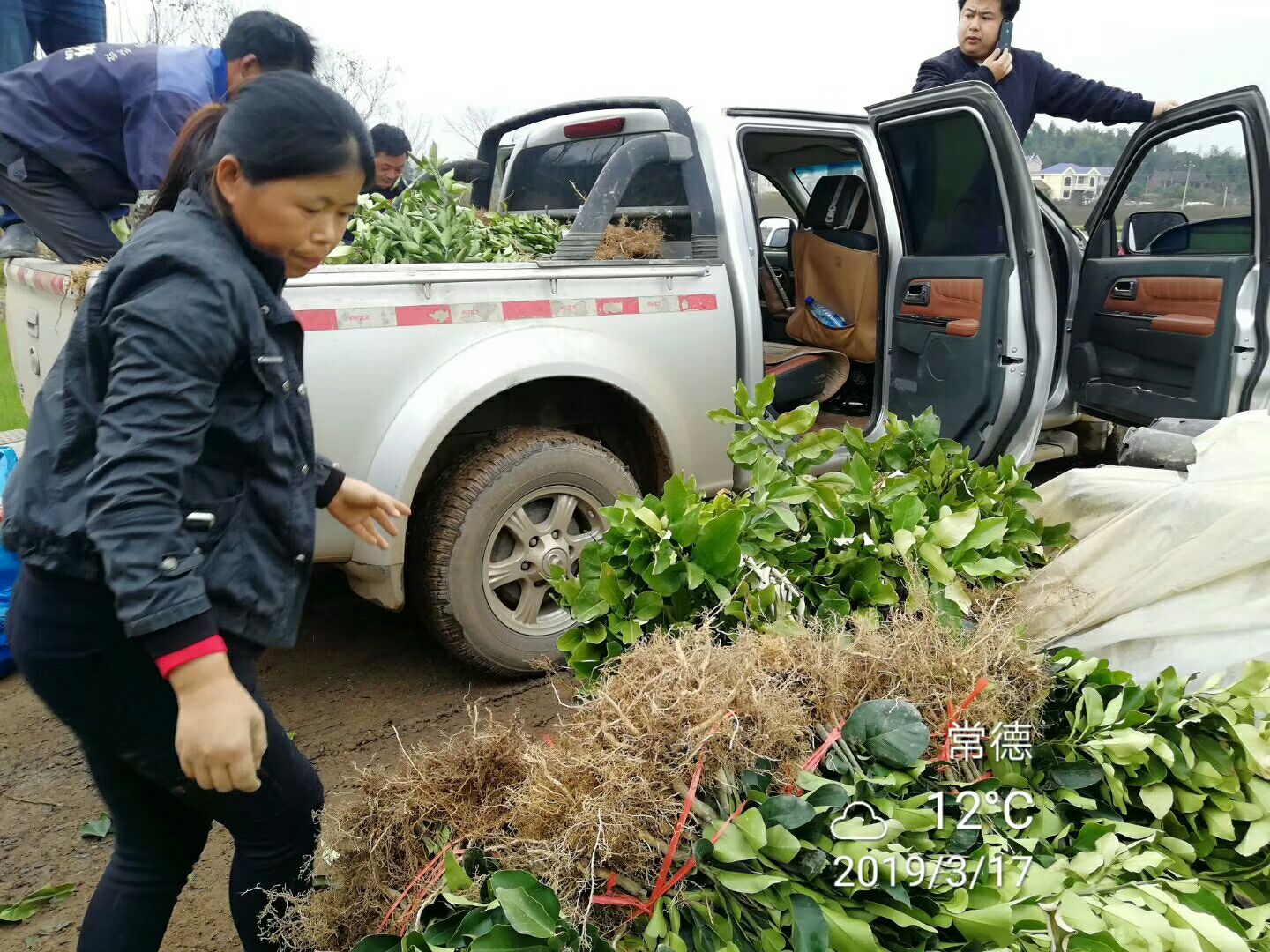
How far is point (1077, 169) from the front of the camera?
4953 millimetres

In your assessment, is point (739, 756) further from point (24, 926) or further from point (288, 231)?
point (24, 926)

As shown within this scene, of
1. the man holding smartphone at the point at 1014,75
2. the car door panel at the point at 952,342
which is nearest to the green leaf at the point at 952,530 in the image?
the car door panel at the point at 952,342

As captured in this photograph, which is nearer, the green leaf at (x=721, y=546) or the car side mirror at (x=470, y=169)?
the green leaf at (x=721, y=546)

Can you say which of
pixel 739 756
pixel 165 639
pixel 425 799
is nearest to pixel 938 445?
pixel 739 756

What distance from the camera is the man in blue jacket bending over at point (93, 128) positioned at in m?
3.76

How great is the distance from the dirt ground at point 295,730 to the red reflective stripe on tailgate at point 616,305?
1.52 metres

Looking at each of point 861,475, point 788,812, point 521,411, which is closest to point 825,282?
point 521,411

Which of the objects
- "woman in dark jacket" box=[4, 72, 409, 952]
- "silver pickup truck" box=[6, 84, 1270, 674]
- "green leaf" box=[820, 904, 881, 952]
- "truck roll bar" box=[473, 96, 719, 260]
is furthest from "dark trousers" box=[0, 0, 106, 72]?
"green leaf" box=[820, 904, 881, 952]

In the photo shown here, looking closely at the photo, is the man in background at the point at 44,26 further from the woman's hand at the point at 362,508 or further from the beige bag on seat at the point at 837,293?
the woman's hand at the point at 362,508

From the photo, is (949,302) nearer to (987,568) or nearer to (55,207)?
(987,568)

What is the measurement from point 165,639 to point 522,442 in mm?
2251

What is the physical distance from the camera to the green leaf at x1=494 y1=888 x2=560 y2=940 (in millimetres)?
1278

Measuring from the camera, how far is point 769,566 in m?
2.14

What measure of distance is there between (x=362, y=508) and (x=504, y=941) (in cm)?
100
